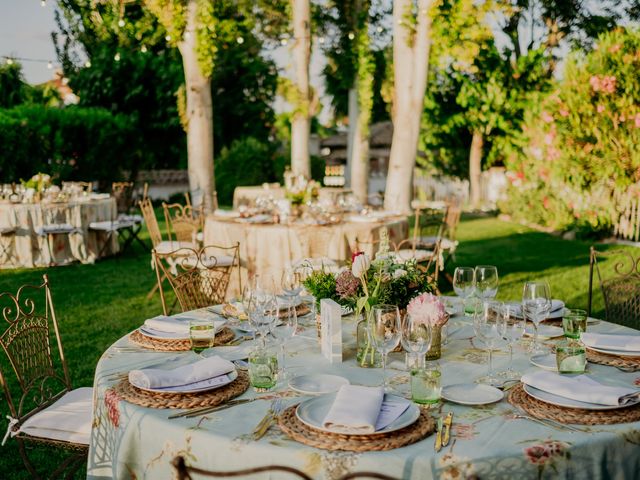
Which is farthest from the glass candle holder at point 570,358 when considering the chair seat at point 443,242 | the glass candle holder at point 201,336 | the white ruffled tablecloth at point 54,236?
the white ruffled tablecloth at point 54,236

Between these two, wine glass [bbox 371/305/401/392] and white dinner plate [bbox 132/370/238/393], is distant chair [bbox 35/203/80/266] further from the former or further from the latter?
wine glass [bbox 371/305/401/392]

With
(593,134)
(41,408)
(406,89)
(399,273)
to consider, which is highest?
(406,89)

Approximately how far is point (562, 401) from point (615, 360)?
640 mm

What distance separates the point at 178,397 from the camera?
2.26 metres

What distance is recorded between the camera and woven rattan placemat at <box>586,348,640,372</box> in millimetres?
2604

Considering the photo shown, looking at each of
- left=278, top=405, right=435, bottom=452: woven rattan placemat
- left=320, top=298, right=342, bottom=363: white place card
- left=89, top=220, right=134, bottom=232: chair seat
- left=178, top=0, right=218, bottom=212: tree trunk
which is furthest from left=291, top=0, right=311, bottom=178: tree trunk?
left=278, top=405, right=435, bottom=452: woven rattan placemat

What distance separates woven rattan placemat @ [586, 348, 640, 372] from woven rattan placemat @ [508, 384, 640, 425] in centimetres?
50

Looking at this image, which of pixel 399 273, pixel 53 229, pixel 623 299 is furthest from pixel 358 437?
pixel 53 229

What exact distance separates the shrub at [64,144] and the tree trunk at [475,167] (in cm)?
1003

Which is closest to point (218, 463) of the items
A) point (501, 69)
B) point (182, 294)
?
point (182, 294)

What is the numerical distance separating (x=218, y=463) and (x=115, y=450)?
475mm

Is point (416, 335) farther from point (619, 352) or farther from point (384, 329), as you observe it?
point (619, 352)

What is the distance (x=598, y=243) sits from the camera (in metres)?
12.3

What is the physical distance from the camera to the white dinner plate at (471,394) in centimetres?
223
